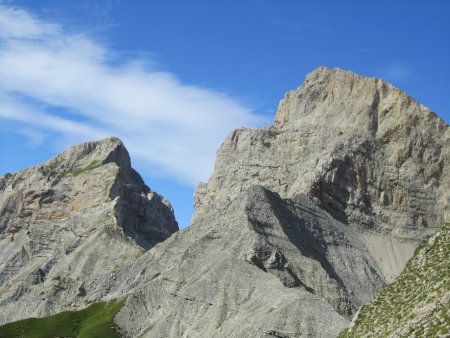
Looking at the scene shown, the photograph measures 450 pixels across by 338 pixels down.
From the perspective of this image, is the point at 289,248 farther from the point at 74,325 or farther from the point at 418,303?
the point at 418,303

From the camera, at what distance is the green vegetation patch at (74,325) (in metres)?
126

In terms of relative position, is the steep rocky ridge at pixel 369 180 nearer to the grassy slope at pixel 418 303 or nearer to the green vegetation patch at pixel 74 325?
the green vegetation patch at pixel 74 325

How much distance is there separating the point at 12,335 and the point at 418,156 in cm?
9675

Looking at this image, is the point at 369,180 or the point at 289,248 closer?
the point at 289,248

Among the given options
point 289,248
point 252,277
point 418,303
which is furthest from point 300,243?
point 418,303

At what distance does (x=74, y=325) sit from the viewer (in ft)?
433

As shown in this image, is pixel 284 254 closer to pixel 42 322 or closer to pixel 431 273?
pixel 42 322

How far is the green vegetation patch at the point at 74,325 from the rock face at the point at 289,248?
2359 mm

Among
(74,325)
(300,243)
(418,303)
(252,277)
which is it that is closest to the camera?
(418,303)

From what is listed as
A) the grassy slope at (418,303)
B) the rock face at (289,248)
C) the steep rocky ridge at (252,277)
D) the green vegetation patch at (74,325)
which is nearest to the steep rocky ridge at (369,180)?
the rock face at (289,248)

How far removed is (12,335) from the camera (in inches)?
5162

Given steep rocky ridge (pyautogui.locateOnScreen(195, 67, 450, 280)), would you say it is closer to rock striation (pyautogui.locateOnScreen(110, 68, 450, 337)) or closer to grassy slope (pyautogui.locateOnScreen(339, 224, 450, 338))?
rock striation (pyautogui.locateOnScreen(110, 68, 450, 337))

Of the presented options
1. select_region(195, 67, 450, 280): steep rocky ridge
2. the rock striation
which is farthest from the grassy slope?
select_region(195, 67, 450, 280): steep rocky ridge

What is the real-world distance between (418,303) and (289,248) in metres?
→ 89.0
